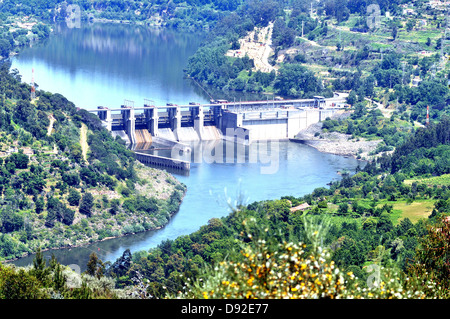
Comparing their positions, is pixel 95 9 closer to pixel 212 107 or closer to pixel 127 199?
pixel 212 107

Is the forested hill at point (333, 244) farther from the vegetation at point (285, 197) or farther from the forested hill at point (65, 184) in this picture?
the forested hill at point (65, 184)

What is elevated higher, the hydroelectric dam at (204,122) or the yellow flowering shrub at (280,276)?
the yellow flowering shrub at (280,276)

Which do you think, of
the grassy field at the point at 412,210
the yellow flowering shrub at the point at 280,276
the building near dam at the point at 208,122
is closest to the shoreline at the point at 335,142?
the building near dam at the point at 208,122

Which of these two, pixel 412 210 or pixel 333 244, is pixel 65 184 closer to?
pixel 412 210

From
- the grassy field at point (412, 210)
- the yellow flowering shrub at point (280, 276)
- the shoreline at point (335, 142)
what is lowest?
the shoreline at point (335, 142)

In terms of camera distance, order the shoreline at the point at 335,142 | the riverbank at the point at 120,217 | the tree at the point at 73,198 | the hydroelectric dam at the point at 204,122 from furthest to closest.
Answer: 1. the shoreline at the point at 335,142
2. the hydroelectric dam at the point at 204,122
3. the tree at the point at 73,198
4. the riverbank at the point at 120,217

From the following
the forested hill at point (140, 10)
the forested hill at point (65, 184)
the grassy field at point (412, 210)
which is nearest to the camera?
the grassy field at point (412, 210)

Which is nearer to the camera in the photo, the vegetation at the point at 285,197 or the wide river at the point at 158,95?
the vegetation at the point at 285,197
